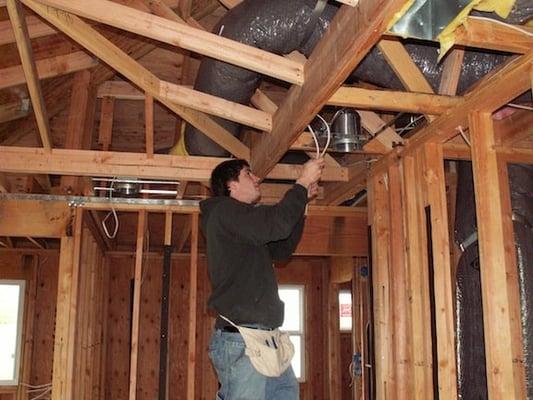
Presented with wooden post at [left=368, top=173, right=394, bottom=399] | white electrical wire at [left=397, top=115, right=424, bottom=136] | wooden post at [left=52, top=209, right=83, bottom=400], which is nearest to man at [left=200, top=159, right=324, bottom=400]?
wooden post at [left=368, top=173, right=394, bottom=399]

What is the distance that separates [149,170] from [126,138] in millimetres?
1754

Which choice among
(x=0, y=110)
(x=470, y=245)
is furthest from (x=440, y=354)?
(x=0, y=110)

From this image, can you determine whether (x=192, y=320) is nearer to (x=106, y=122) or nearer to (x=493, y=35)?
(x=106, y=122)

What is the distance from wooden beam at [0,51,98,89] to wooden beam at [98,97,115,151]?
18.9 inches

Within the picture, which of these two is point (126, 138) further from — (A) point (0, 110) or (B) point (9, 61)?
(B) point (9, 61)

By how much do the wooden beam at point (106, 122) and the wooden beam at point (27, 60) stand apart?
2.72 ft

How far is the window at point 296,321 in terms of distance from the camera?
7.00 m

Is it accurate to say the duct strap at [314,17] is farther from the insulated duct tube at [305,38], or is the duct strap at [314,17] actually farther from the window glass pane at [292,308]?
the window glass pane at [292,308]

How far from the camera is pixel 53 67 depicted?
392 cm

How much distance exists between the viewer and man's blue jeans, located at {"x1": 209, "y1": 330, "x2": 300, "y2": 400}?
2.27 meters

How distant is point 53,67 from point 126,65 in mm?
1185

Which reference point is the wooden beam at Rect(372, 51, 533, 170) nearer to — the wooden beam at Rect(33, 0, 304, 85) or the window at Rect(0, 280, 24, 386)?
the wooden beam at Rect(33, 0, 304, 85)

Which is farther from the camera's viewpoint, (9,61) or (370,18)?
(9,61)

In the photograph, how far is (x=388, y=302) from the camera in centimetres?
311
